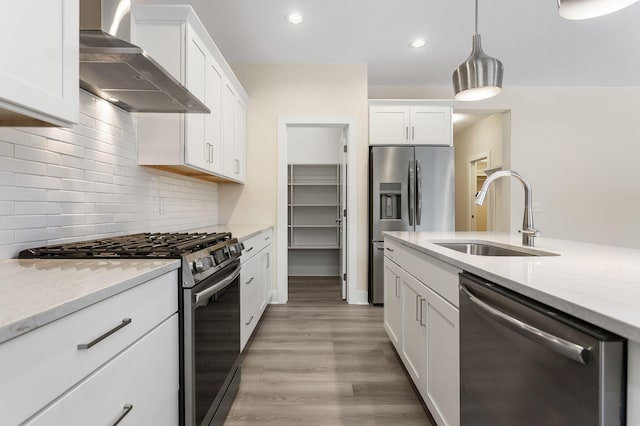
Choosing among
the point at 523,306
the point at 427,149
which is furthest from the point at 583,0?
the point at 427,149

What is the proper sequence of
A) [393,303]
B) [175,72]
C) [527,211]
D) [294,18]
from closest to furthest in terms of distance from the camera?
[527,211], [175,72], [393,303], [294,18]

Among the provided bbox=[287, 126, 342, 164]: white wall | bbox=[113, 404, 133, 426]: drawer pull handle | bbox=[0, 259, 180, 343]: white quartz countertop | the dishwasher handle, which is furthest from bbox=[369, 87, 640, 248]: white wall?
bbox=[113, 404, 133, 426]: drawer pull handle

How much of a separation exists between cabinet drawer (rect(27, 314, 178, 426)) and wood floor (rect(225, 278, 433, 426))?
0.75m

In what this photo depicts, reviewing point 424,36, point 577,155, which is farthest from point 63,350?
point 577,155

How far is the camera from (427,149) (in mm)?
3709

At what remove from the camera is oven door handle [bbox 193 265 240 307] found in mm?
A: 1259

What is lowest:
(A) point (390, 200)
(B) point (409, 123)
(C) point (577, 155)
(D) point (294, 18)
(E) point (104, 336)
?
(E) point (104, 336)

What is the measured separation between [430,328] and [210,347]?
3.43 feet

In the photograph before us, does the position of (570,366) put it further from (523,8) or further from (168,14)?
(523,8)

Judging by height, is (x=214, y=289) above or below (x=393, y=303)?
above

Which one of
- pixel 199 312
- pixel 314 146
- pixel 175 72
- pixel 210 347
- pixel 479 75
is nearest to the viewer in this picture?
pixel 199 312

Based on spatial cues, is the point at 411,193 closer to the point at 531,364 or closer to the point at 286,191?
the point at 286,191

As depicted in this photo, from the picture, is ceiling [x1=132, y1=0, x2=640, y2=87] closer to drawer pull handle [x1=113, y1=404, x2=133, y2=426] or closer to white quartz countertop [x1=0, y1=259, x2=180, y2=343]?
white quartz countertop [x1=0, y1=259, x2=180, y2=343]

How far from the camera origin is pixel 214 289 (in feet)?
4.67
